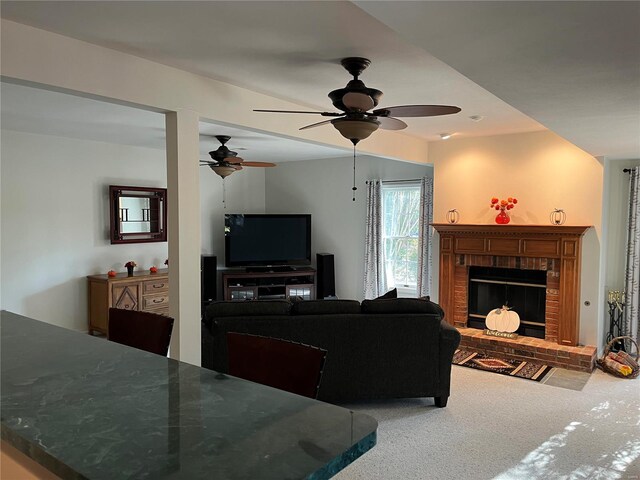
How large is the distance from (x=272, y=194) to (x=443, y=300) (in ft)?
13.4

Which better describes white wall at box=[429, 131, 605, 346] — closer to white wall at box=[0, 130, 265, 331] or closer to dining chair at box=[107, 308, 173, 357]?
white wall at box=[0, 130, 265, 331]

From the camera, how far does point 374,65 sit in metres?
3.14

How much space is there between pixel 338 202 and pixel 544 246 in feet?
11.8

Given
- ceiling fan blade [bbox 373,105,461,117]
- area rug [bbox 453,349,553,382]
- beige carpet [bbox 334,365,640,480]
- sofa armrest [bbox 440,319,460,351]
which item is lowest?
beige carpet [bbox 334,365,640,480]

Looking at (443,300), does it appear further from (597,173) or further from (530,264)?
(597,173)

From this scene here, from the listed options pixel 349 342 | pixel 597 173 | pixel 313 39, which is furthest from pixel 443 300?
pixel 313 39

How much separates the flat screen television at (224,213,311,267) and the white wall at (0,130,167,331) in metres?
1.70

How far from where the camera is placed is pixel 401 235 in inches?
302

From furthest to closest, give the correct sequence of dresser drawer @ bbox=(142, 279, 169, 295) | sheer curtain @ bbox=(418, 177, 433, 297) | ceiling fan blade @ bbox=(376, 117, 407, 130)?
sheer curtain @ bbox=(418, 177, 433, 297) < dresser drawer @ bbox=(142, 279, 169, 295) < ceiling fan blade @ bbox=(376, 117, 407, 130)

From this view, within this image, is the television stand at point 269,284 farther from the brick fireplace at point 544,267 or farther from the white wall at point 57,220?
the brick fireplace at point 544,267

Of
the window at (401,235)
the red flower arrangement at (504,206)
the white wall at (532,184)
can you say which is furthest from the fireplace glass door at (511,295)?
the window at (401,235)

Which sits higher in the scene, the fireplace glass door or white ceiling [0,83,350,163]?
white ceiling [0,83,350,163]

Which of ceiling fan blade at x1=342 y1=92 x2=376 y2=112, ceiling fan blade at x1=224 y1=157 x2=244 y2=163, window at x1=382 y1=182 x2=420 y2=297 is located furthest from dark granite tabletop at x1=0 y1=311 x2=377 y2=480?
window at x1=382 y1=182 x2=420 y2=297

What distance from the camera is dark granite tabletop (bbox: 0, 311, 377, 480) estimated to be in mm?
903
